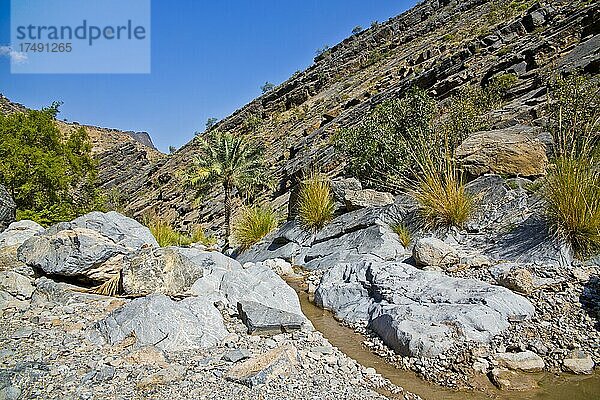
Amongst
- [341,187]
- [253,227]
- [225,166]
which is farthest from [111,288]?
[225,166]

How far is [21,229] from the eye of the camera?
289 inches

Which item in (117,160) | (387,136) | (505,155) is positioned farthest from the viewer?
(117,160)

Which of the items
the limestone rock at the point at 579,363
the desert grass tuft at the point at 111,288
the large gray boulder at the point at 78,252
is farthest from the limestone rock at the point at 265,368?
the large gray boulder at the point at 78,252

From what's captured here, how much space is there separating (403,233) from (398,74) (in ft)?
99.4

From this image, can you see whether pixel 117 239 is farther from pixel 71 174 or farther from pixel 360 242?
pixel 71 174

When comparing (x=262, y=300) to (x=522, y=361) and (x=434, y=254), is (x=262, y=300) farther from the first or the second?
Answer: (x=522, y=361)

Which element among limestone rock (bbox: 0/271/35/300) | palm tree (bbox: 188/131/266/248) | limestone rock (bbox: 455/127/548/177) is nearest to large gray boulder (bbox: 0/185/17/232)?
limestone rock (bbox: 0/271/35/300)

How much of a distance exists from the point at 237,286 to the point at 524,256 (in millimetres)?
3880

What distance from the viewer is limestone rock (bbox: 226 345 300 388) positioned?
356cm

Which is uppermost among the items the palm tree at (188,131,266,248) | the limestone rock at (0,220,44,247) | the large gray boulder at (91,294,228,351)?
the palm tree at (188,131,266,248)

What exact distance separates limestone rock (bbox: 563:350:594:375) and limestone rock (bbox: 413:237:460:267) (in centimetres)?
242

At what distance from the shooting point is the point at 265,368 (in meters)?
3.69

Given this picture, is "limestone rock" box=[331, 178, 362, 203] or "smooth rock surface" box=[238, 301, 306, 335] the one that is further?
"limestone rock" box=[331, 178, 362, 203]

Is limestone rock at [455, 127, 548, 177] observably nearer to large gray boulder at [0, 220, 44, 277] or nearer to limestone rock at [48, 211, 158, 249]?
limestone rock at [48, 211, 158, 249]
